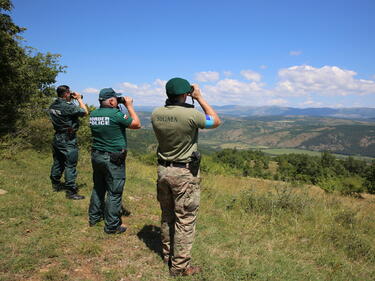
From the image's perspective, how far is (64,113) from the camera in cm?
555

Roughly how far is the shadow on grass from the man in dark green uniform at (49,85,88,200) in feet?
6.86

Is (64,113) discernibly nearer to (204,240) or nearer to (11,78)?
(204,240)

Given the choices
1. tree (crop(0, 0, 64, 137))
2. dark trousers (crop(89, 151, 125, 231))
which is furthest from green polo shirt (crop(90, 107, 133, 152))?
tree (crop(0, 0, 64, 137))

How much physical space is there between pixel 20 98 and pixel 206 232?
13684 millimetres

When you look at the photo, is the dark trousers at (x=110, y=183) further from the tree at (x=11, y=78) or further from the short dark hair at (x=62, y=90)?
the tree at (x=11, y=78)

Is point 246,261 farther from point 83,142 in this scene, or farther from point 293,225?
point 83,142

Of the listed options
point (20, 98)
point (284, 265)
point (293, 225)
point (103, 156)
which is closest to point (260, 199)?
point (293, 225)

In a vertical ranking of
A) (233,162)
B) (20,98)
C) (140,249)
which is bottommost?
(233,162)

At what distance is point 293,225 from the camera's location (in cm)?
551

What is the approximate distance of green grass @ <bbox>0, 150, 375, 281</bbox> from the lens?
3.43 metres

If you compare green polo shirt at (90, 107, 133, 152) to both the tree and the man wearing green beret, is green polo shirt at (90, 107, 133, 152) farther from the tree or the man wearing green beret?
the tree

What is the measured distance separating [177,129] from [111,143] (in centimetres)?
158

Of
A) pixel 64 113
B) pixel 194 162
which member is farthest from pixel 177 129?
pixel 64 113

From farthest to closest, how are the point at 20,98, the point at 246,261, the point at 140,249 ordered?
1. the point at 20,98
2. the point at 140,249
3. the point at 246,261
